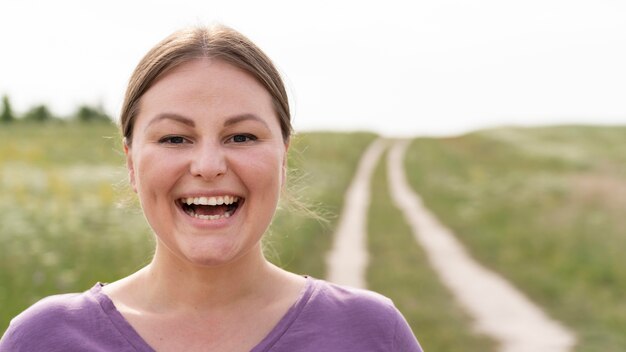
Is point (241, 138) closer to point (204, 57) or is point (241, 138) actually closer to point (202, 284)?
point (204, 57)

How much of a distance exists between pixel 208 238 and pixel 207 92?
301mm

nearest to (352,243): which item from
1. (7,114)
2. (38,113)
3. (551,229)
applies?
(551,229)

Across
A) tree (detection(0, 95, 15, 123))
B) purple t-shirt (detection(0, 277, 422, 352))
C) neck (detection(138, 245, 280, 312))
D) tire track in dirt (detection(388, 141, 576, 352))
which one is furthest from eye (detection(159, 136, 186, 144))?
tree (detection(0, 95, 15, 123))

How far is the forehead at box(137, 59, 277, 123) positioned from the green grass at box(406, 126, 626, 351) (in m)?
6.93

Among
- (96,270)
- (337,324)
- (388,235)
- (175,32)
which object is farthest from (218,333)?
(388,235)

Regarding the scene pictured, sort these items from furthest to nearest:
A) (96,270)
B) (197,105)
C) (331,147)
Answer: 1. (331,147)
2. (96,270)
3. (197,105)

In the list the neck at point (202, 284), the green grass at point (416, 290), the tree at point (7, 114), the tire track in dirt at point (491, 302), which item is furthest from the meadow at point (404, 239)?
the tree at point (7, 114)

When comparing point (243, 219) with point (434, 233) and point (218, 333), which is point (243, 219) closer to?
point (218, 333)

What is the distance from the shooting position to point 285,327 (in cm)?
191

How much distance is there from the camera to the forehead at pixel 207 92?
72.2 inches

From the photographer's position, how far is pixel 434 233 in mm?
15180

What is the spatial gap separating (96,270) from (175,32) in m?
6.39

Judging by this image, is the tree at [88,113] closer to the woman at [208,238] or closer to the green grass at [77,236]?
the green grass at [77,236]

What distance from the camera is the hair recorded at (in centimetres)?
187
